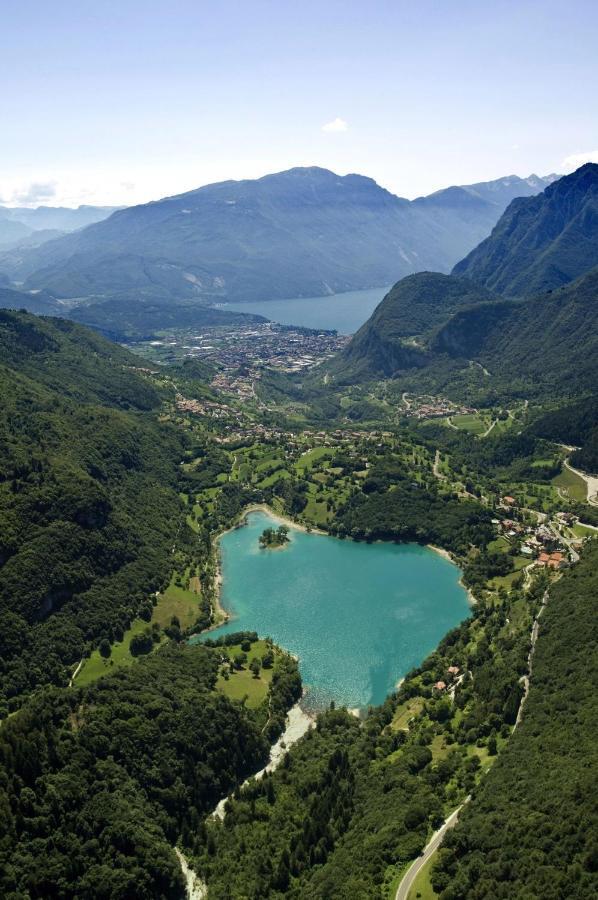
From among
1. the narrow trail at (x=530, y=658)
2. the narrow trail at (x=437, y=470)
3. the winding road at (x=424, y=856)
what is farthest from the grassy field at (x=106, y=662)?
the narrow trail at (x=437, y=470)

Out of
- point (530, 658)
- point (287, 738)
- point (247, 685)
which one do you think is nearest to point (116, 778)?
point (287, 738)

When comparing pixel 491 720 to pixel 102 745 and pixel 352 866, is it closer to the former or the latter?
pixel 352 866

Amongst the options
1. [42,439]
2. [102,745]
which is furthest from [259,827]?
[42,439]

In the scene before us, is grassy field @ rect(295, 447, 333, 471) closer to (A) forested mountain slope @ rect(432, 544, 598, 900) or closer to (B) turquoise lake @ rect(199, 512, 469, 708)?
(B) turquoise lake @ rect(199, 512, 469, 708)

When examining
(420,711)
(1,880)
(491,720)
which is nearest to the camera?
(1,880)

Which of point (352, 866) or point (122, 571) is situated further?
point (122, 571)
